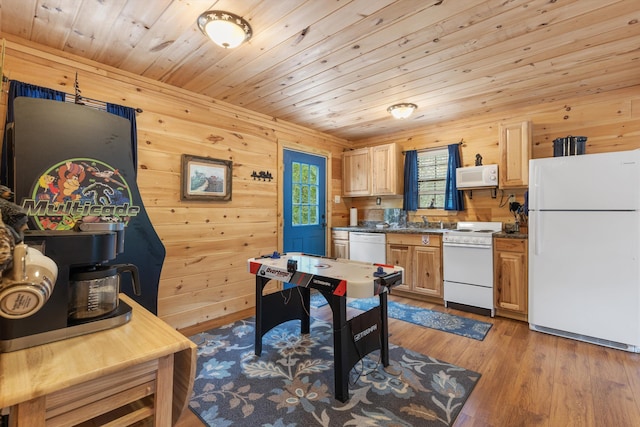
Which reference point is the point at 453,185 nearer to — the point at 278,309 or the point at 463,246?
the point at 463,246

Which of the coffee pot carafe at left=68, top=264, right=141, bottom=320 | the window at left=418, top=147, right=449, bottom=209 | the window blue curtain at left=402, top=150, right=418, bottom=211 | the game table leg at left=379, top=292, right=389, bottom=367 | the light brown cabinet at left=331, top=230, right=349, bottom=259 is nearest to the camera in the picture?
the coffee pot carafe at left=68, top=264, right=141, bottom=320

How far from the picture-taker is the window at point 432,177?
4.35m

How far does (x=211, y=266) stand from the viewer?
3301 mm

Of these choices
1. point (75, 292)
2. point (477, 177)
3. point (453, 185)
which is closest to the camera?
point (75, 292)

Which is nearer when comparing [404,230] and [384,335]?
[384,335]

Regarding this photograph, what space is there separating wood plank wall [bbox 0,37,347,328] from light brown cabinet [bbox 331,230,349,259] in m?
1.10

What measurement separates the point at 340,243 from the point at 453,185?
1822 millimetres

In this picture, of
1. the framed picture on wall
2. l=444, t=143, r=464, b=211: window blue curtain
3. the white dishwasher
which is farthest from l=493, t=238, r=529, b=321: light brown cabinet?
the framed picture on wall

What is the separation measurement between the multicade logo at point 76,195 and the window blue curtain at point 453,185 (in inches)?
145

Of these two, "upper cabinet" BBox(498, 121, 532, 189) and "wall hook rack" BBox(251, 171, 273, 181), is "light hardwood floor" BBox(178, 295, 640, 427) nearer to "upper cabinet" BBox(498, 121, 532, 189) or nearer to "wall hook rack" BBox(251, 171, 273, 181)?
"upper cabinet" BBox(498, 121, 532, 189)

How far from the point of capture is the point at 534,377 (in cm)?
220

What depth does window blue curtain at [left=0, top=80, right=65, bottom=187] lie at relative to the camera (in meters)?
2.05

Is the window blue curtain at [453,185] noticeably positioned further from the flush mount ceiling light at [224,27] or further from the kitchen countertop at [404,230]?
the flush mount ceiling light at [224,27]

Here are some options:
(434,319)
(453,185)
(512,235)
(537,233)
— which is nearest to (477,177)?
(453,185)
